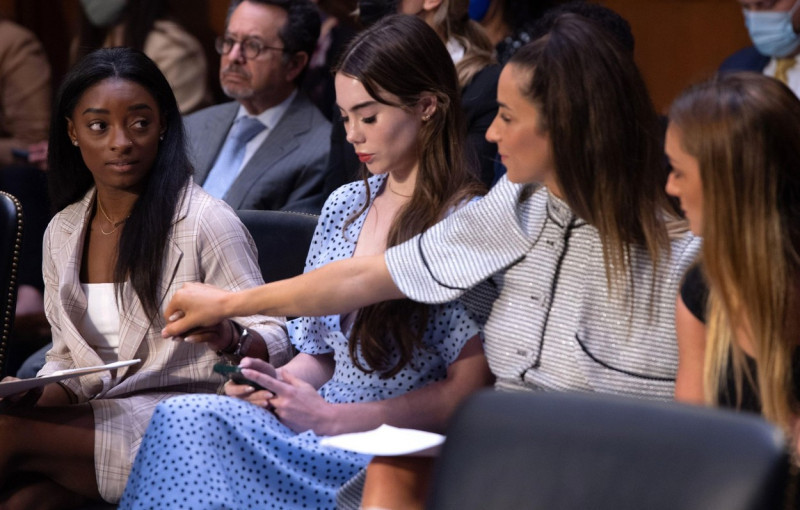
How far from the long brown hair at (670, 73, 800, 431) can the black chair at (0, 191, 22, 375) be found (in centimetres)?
142

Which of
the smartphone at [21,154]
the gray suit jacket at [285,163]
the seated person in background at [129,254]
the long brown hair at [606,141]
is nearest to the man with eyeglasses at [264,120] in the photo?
the gray suit jacket at [285,163]

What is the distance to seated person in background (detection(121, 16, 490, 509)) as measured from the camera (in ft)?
6.40

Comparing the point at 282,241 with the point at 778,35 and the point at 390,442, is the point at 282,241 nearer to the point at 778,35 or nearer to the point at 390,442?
the point at 390,442

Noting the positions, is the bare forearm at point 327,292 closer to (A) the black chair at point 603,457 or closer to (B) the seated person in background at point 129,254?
(B) the seated person in background at point 129,254

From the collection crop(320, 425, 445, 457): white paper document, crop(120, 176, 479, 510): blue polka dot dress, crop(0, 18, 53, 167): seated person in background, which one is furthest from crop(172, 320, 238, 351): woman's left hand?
crop(0, 18, 53, 167): seated person in background

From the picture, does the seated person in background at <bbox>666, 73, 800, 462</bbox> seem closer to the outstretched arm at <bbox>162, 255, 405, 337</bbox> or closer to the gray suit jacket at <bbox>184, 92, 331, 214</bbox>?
the outstretched arm at <bbox>162, 255, 405, 337</bbox>

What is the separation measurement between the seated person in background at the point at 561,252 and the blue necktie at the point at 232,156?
1714 millimetres

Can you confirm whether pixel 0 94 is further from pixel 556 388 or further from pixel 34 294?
pixel 556 388

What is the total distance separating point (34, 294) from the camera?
4164 millimetres

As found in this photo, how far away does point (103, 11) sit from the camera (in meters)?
5.04

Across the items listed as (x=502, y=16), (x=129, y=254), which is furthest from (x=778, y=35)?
(x=129, y=254)

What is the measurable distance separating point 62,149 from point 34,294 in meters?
1.86

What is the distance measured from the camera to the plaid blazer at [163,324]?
7.49ft

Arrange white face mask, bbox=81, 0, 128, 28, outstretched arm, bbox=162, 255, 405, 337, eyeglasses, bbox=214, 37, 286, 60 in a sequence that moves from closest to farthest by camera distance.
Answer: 1. outstretched arm, bbox=162, 255, 405, 337
2. eyeglasses, bbox=214, 37, 286, 60
3. white face mask, bbox=81, 0, 128, 28
